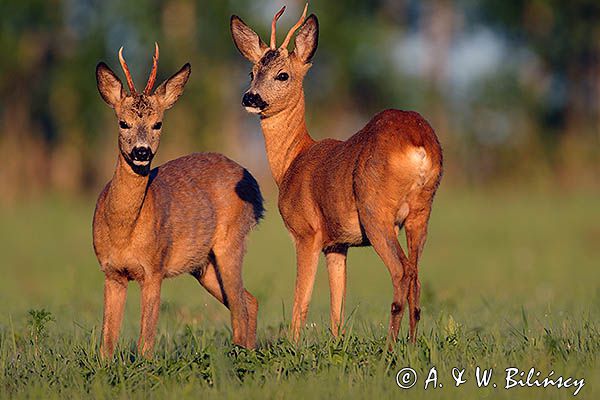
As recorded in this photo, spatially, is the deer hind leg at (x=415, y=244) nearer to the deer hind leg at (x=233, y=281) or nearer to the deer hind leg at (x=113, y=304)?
the deer hind leg at (x=233, y=281)

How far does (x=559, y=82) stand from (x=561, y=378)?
3256 cm

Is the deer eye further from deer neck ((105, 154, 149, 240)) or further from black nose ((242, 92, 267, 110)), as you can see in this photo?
deer neck ((105, 154, 149, 240))

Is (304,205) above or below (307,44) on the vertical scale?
below

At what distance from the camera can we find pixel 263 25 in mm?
35906

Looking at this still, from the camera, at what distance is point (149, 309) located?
8.05 m

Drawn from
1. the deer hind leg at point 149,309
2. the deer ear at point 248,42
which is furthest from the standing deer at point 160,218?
the deer ear at point 248,42

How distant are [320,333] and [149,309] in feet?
4.21

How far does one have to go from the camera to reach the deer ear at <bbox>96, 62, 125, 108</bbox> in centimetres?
834

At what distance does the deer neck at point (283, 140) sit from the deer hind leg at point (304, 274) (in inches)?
37.1

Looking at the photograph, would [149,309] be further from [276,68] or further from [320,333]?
[276,68]

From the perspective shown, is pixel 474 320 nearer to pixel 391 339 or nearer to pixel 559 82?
pixel 391 339

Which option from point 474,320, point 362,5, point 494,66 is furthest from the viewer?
point 362,5

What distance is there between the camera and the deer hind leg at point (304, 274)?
323 inches

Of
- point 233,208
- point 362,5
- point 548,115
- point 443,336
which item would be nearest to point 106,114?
point 362,5
